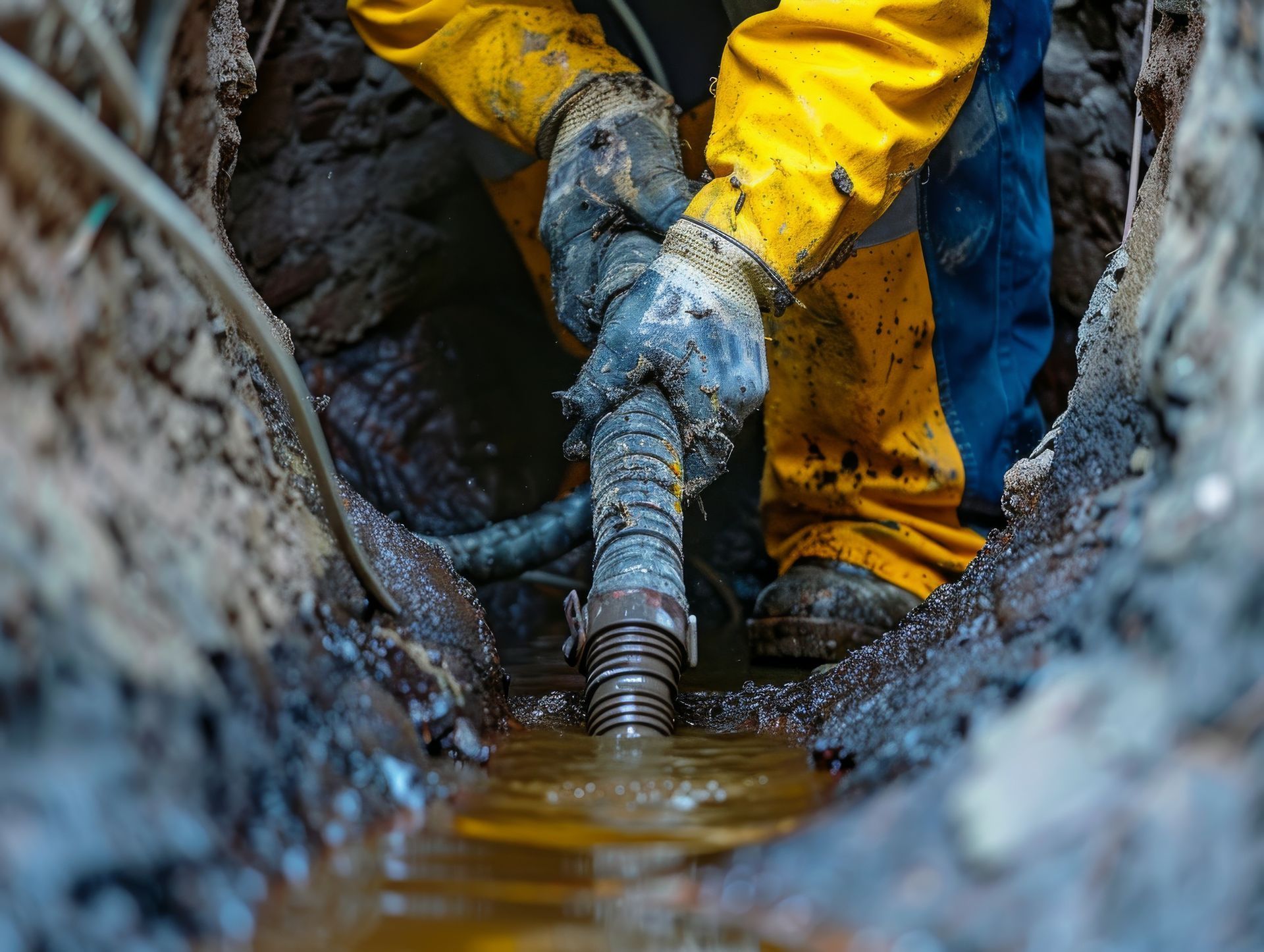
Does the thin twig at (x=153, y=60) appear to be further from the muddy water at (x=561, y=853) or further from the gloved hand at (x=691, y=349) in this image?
the gloved hand at (x=691, y=349)

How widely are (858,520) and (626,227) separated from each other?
1.10 meters

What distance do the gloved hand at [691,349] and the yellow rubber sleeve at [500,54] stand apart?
0.79m

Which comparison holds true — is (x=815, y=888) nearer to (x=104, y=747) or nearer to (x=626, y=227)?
(x=104, y=747)

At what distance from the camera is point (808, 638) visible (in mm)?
2656

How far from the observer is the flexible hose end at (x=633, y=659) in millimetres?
1458

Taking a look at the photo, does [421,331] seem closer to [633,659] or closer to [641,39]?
[641,39]

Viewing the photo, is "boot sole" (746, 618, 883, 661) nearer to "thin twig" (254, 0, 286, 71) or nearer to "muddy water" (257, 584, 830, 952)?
"muddy water" (257, 584, 830, 952)

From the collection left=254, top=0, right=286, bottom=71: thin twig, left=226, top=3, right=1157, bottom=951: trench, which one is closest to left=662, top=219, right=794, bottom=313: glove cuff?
left=226, top=3, right=1157, bottom=951: trench

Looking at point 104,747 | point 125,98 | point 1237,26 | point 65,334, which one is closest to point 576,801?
point 104,747

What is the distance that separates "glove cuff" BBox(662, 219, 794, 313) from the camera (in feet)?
5.68

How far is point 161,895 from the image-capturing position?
682 millimetres

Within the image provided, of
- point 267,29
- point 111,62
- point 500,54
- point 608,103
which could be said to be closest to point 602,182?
point 608,103

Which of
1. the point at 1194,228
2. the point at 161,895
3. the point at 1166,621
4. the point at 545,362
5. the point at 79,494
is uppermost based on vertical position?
the point at 545,362

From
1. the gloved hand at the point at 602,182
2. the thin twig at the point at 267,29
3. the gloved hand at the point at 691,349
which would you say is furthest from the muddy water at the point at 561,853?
the thin twig at the point at 267,29
